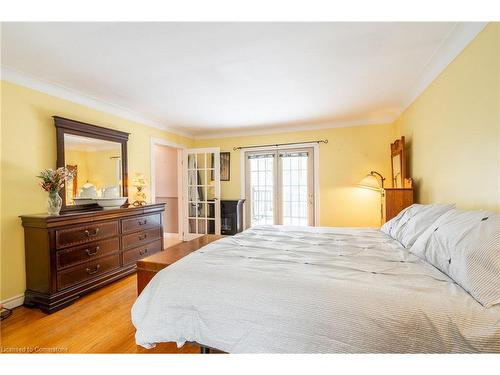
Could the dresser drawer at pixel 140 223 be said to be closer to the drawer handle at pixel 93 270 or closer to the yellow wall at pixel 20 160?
the drawer handle at pixel 93 270

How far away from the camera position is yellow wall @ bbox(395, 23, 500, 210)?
1465 mm

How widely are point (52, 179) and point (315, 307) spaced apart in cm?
277

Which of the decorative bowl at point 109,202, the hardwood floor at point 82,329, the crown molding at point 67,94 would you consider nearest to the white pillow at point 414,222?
the hardwood floor at point 82,329

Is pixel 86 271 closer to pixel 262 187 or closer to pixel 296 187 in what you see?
pixel 262 187

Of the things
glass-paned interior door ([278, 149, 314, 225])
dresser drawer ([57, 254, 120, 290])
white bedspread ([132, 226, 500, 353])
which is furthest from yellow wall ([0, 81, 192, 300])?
glass-paned interior door ([278, 149, 314, 225])

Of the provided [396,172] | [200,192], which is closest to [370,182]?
[396,172]

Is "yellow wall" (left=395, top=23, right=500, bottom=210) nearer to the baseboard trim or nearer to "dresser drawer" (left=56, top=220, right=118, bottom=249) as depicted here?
"dresser drawer" (left=56, top=220, right=118, bottom=249)

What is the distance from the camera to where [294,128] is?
175 inches

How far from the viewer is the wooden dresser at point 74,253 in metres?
2.21

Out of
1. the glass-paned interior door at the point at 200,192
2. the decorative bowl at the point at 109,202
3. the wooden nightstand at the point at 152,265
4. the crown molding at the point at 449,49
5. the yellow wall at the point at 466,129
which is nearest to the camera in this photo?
the yellow wall at the point at 466,129

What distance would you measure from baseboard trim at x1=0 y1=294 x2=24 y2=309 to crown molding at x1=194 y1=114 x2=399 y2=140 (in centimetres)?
381

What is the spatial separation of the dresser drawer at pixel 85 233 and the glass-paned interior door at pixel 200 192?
6.86ft

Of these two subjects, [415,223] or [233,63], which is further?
[233,63]

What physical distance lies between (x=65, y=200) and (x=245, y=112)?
8.70 feet
